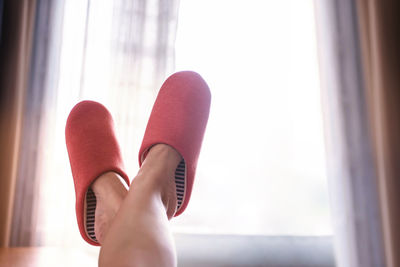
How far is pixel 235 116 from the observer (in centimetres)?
142

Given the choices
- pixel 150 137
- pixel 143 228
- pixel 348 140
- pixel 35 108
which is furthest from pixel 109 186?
pixel 348 140

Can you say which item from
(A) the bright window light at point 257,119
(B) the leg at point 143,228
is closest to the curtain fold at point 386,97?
(A) the bright window light at point 257,119

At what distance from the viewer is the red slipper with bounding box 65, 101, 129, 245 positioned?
803 mm

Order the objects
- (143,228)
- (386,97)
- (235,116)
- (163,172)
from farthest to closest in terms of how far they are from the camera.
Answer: (235,116), (386,97), (163,172), (143,228)

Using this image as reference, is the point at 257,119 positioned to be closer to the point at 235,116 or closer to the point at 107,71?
the point at 235,116

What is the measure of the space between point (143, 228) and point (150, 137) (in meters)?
0.29

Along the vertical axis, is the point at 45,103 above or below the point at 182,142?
above

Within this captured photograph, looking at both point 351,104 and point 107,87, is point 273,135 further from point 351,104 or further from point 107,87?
point 107,87

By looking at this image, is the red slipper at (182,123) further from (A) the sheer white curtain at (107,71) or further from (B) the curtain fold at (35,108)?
(B) the curtain fold at (35,108)

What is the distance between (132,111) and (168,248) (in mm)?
799

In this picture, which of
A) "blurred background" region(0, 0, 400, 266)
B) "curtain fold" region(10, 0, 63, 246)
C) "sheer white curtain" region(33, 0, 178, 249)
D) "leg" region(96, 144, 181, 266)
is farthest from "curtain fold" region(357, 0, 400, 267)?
"curtain fold" region(10, 0, 63, 246)

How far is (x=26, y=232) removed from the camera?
1.16 metres

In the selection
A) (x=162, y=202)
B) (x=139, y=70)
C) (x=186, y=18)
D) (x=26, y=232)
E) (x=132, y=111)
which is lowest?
(x=26, y=232)

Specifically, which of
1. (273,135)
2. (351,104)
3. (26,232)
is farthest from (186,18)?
(26,232)
